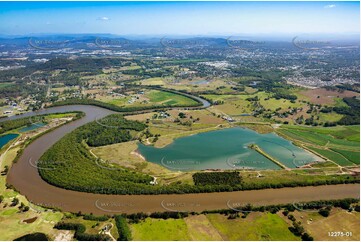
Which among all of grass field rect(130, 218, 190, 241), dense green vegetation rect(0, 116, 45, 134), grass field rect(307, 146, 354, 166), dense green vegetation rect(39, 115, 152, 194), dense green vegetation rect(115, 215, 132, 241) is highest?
dense green vegetation rect(0, 116, 45, 134)

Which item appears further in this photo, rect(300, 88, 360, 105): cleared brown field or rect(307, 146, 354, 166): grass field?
rect(300, 88, 360, 105): cleared brown field

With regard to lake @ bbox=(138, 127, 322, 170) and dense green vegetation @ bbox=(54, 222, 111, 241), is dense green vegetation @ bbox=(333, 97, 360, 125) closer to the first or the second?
lake @ bbox=(138, 127, 322, 170)

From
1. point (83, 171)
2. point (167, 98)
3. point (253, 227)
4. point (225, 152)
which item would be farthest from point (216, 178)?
point (167, 98)

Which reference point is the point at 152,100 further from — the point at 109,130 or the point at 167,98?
the point at 109,130

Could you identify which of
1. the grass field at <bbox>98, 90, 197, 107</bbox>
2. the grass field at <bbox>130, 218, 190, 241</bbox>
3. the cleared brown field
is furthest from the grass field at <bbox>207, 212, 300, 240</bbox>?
the cleared brown field

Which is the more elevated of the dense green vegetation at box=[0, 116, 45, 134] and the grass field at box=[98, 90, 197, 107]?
the grass field at box=[98, 90, 197, 107]

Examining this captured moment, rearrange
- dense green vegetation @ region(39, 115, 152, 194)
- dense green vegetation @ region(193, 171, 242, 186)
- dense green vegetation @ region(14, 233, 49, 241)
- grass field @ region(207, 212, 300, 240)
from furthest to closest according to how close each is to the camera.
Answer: dense green vegetation @ region(193, 171, 242, 186), dense green vegetation @ region(39, 115, 152, 194), grass field @ region(207, 212, 300, 240), dense green vegetation @ region(14, 233, 49, 241)

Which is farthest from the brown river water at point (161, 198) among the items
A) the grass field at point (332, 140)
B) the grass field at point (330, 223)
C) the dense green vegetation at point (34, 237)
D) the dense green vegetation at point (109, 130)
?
the dense green vegetation at point (109, 130)

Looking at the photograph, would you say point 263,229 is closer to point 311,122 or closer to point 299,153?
point 299,153

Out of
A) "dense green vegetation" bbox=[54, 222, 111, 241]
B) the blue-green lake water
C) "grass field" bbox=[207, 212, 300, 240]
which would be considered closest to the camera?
"dense green vegetation" bbox=[54, 222, 111, 241]
